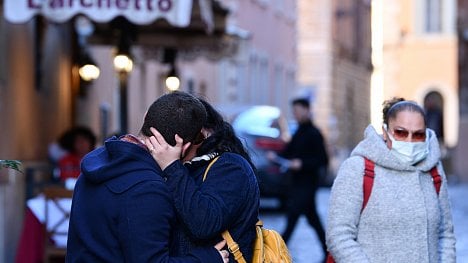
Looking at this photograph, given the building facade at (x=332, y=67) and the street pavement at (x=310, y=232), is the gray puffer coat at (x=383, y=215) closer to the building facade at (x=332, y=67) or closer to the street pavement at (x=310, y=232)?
the street pavement at (x=310, y=232)

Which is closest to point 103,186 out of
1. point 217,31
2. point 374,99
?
point 217,31

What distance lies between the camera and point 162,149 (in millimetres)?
4328

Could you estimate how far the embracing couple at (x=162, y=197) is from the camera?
13.8 feet

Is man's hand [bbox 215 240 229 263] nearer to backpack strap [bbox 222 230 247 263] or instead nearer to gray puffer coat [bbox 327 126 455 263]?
backpack strap [bbox 222 230 247 263]

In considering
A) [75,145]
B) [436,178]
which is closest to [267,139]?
[75,145]

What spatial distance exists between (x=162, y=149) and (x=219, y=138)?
0.32 m

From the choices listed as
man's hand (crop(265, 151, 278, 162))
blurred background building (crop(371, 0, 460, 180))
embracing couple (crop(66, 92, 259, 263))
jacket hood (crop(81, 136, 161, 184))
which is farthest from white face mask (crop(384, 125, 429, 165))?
blurred background building (crop(371, 0, 460, 180))

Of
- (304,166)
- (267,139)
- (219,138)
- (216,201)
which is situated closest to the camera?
(216,201)

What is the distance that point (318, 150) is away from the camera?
47.0 feet

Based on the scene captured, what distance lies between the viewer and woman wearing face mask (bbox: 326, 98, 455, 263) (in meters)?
5.93

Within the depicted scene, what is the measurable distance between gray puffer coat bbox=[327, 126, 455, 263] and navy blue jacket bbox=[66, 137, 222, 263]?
1.65 meters

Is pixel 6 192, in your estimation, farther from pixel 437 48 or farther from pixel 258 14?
pixel 437 48

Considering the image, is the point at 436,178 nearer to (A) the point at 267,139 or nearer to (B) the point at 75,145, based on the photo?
(B) the point at 75,145

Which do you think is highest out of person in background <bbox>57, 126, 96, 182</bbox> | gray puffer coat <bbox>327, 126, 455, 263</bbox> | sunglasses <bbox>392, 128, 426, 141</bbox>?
sunglasses <bbox>392, 128, 426, 141</bbox>
